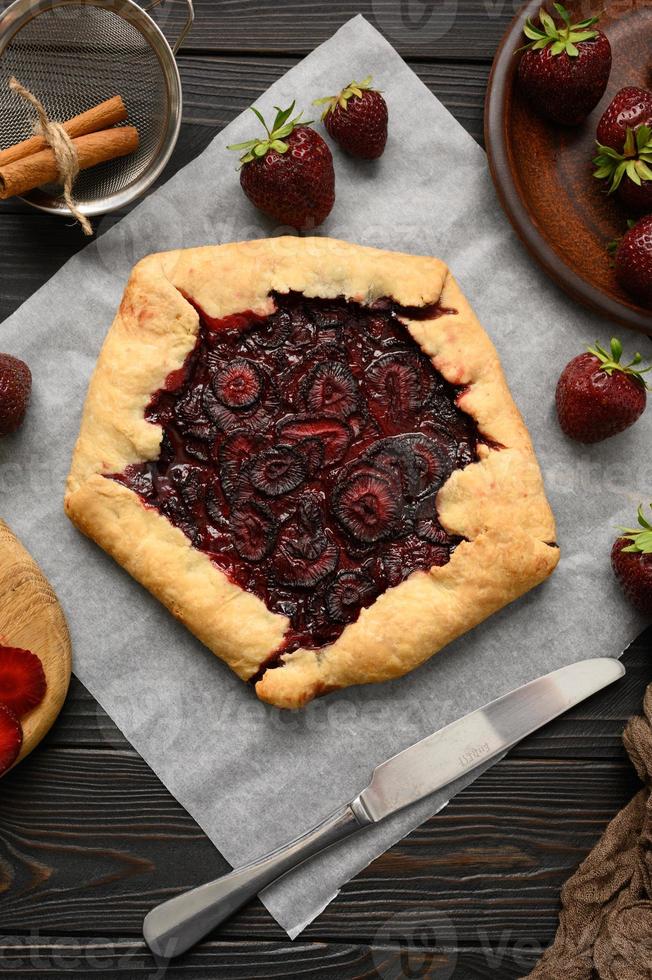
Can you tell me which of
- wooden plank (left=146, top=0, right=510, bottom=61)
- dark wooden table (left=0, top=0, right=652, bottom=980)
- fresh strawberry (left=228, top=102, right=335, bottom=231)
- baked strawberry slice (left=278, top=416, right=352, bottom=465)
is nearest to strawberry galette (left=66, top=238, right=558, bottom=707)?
baked strawberry slice (left=278, top=416, right=352, bottom=465)

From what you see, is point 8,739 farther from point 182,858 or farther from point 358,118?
point 358,118

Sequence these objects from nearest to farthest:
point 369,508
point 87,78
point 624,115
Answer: point 369,508 → point 624,115 → point 87,78

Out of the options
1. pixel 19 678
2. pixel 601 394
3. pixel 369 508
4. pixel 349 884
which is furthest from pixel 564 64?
pixel 349 884

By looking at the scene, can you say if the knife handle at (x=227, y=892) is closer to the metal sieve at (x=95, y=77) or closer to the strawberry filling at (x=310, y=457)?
the strawberry filling at (x=310, y=457)

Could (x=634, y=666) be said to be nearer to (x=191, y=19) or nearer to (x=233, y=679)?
(x=233, y=679)

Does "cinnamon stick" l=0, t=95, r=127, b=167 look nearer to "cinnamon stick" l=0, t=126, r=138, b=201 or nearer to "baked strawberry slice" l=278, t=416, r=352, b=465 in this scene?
"cinnamon stick" l=0, t=126, r=138, b=201

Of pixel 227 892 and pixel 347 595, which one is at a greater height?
pixel 347 595
